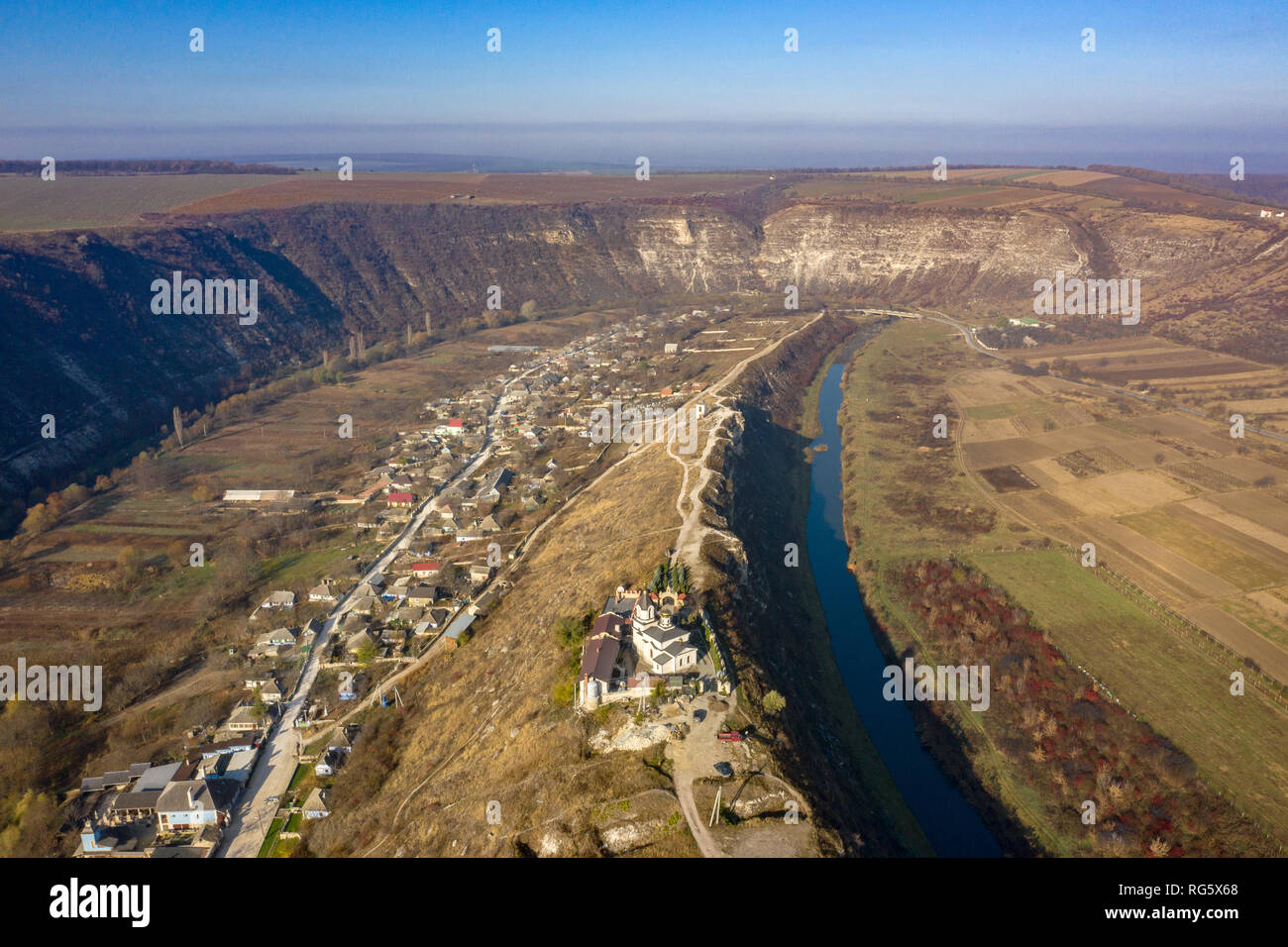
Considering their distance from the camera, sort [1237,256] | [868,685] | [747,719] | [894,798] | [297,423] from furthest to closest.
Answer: [1237,256]
[297,423]
[868,685]
[894,798]
[747,719]

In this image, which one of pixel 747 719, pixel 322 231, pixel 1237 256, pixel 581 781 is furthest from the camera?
pixel 322 231

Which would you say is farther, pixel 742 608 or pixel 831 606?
pixel 831 606

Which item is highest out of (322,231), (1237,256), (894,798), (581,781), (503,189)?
(503,189)

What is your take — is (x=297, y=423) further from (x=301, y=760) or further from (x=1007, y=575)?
(x=1007, y=575)

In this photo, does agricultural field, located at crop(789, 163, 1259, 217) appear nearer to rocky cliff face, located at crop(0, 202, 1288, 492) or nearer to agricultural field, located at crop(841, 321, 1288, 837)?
rocky cliff face, located at crop(0, 202, 1288, 492)

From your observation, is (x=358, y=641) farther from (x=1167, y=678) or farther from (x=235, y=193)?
(x=235, y=193)

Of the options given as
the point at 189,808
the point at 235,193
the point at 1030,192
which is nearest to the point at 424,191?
the point at 235,193

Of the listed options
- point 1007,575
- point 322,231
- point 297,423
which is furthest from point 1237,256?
point 322,231

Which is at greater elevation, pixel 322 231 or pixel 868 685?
pixel 322 231
